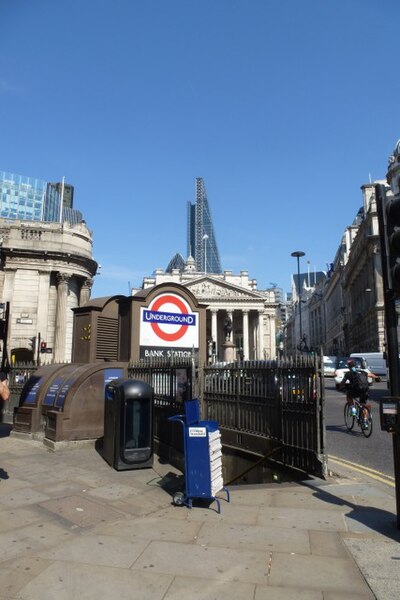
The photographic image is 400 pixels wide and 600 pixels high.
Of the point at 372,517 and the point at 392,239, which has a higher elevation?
the point at 392,239

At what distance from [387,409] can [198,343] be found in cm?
763

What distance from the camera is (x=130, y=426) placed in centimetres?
775

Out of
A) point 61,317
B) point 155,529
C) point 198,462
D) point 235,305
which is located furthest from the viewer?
point 235,305

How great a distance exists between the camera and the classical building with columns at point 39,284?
144 ft

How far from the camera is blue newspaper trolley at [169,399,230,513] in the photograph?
18.7 ft

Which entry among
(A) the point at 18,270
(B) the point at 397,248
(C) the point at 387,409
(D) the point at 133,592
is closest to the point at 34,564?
(D) the point at 133,592

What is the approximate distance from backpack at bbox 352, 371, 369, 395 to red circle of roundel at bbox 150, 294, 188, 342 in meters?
4.72

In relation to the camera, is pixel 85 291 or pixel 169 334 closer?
pixel 169 334

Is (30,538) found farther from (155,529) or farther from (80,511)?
(155,529)

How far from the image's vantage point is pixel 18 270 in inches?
1772

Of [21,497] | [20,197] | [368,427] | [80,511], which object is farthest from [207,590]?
[20,197]

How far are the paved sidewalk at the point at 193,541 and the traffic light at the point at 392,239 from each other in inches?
105

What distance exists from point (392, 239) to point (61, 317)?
1710 inches

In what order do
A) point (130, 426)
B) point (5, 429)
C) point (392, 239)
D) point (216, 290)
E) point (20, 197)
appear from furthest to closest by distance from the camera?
point (20, 197), point (216, 290), point (5, 429), point (130, 426), point (392, 239)
